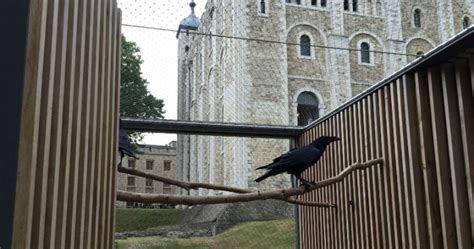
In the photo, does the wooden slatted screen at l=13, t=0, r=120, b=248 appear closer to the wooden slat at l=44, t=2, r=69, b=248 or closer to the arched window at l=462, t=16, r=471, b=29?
the wooden slat at l=44, t=2, r=69, b=248

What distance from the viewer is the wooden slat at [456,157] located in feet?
10.9

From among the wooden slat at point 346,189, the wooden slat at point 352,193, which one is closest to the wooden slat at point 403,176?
the wooden slat at point 352,193

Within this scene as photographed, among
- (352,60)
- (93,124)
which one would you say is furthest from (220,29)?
(93,124)

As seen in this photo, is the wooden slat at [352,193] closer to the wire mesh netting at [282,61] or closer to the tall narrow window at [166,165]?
the wire mesh netting at [282,61]

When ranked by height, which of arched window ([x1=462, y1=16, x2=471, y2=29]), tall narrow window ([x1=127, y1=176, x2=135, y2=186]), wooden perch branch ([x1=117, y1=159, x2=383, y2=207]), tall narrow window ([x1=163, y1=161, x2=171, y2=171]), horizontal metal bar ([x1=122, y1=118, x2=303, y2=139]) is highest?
arched window ([x1=462, y1=16, x2=471, y2=29])

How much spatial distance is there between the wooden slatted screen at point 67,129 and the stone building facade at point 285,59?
630 inches

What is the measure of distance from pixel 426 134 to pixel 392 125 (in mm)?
355

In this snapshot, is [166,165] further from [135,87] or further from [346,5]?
[346,5]

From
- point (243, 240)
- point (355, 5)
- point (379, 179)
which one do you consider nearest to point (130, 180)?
point (355, 5)

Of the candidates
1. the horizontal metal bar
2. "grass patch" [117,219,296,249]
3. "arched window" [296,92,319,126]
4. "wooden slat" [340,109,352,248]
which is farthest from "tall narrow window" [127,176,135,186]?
"wooden slat" [340,109,352,248]

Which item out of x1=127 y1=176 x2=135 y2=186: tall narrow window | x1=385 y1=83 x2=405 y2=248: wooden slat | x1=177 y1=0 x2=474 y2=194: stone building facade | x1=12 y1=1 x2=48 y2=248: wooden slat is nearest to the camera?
x1=12 y1=1 x2=48 y2=248: wooden slat

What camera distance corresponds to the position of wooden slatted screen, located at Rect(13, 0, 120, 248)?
144 cm

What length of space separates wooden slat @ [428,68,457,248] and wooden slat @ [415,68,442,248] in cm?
6

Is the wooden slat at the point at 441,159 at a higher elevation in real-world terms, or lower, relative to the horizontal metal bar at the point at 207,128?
lower
